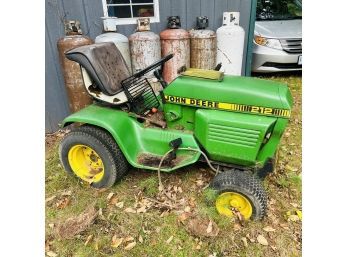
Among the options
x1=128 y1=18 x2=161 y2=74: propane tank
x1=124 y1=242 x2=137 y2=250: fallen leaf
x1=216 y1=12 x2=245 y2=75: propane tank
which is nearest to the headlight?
x1=216 y1=12 x2=245 y2=75: propane tank

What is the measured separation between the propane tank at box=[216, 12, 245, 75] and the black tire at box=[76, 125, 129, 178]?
2.65 meters

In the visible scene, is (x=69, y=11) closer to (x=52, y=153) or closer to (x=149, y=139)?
(x=52, y=153)

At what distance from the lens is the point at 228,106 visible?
88.5 inches

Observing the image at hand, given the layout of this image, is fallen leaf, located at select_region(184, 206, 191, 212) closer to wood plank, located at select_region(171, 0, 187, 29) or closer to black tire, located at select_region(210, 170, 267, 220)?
black tire, located at select_region(210, 170, 267, 220)

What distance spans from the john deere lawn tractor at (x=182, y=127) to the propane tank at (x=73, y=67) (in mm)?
984

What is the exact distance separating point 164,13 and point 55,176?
2897mm

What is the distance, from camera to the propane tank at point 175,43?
3.97 meters

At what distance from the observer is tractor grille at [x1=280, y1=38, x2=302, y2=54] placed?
539 cm

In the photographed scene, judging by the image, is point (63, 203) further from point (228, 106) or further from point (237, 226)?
point (228, 106)

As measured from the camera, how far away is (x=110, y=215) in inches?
93.8

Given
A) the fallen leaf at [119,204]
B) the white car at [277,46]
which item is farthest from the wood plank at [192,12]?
the fallen leaf at [119,204]

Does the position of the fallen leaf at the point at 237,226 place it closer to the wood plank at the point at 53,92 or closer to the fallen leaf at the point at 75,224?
the fallen leaf at the point at 75,224

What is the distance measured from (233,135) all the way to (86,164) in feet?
5.06

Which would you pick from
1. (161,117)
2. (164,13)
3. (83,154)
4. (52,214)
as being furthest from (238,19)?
(52,214)
